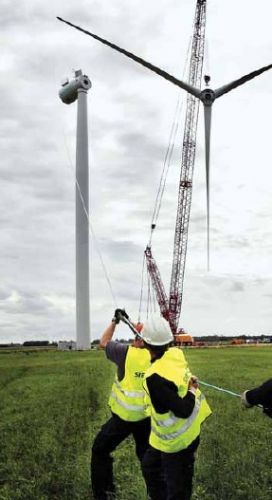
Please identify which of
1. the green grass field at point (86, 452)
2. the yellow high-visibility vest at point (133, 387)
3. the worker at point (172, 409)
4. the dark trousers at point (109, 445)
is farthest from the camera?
the green grass field at point (86, 452)

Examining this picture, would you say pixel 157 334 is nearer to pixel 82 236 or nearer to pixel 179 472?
pixel 179 472

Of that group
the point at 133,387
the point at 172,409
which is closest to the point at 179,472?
the point at 172,409

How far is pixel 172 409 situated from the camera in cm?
675

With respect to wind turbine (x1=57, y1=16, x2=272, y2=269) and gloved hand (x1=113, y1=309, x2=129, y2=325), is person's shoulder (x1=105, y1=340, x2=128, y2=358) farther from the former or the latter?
wind turbine (x1=57, y1=16, x2=272, y2=269)

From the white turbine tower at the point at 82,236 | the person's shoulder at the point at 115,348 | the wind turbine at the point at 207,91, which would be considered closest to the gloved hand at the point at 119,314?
the person's shoulder at the point at 115,348

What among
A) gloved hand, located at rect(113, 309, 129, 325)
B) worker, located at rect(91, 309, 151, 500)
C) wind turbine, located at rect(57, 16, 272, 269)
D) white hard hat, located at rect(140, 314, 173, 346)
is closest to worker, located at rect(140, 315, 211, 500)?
white hard hat, located at rect(140, 314, 173, 346)

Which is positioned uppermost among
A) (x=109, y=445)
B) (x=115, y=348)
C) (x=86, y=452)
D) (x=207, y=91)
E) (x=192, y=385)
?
(x=207, y=91)

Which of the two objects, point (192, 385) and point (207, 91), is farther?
point (207, 91)

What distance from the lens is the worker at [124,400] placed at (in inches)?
335

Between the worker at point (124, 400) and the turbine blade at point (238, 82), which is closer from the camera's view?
the worker at point (124, 400)

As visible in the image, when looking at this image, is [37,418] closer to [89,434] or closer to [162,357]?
[89,434]

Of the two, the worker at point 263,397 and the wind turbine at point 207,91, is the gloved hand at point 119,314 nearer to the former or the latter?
the worker at point 263,397

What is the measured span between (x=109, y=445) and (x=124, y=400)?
815mm

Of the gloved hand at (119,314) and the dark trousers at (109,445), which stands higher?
the gloved hand at (119,314)
